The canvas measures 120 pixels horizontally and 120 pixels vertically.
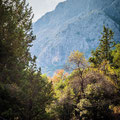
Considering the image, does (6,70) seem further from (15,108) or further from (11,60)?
(15,108)

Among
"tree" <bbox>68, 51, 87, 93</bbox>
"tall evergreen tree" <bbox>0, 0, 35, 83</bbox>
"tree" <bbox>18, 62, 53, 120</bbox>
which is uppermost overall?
"tree" <bbox>68, 51, 87, 93</bbox>

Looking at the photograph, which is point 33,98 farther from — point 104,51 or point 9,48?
point 104,51

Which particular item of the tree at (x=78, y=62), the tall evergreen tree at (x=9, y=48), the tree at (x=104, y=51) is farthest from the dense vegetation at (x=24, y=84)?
the tree at (x=104, y=51)

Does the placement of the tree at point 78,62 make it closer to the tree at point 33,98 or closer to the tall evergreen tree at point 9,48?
the tree at point 33,98

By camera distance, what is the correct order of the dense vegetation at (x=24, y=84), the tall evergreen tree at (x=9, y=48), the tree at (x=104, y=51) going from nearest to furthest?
the dense vegetation at (x=24, y=84) → the tall evergreen tree at (x=9, y=48) → the tree at (x=104, y=51)

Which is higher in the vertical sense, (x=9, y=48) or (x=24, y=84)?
(x=9, y=48)

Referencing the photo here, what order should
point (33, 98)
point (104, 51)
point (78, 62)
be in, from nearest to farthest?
point (33, 98)
point (78, 62)
point (104, 51)

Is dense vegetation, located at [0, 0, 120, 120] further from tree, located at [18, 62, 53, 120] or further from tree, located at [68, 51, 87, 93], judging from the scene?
tree, located at [68, 51, 87, 93]

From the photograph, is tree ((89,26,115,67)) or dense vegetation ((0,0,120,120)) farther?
tree ((89,26,115,67))

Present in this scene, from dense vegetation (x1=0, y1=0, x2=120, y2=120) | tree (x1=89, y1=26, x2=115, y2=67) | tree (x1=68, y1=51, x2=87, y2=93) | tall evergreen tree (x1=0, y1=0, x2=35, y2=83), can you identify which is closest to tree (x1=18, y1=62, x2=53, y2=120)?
dense vegetation (x1=0, y1=0, x2=120, y2=120)

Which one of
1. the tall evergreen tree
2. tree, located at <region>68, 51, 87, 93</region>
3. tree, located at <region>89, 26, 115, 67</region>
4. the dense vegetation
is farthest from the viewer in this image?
tree, located at <region>89, 26, 115, 67</region>

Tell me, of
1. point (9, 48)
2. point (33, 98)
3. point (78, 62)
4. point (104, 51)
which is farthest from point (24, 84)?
point (104, 51)

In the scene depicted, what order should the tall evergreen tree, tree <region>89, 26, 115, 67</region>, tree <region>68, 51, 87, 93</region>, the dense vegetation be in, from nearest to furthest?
the dense vegetation < the tall evergreen tree < tree <region>68, 51, 87, 93</region> < tree <region>89, 26, 115, 67</region>

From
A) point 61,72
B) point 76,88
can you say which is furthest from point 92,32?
point 76,88
